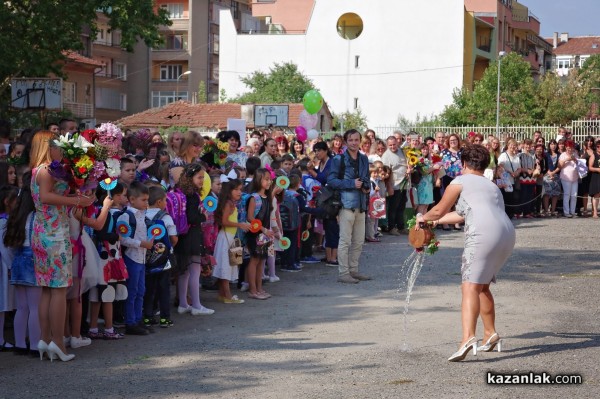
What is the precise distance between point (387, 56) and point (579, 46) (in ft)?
331

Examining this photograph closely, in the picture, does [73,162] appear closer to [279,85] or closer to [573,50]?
[279,85]

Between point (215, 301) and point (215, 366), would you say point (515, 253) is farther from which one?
point (215, 366)

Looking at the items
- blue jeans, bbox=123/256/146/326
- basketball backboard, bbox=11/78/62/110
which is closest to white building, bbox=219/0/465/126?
basketball backboard, bbox=11/78/62/110

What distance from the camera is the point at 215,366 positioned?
8.70 metres

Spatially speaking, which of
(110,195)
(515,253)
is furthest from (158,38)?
(110,195)

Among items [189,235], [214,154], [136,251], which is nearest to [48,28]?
[214,154]

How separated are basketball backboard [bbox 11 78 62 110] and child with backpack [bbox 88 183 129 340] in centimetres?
989

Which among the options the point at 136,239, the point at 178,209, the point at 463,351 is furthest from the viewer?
the point at 178,209

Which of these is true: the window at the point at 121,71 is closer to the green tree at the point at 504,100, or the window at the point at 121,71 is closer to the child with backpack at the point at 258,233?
the green tree at the point at 504,100

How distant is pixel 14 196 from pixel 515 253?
1039 centimetres

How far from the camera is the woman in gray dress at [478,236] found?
905 centimetres

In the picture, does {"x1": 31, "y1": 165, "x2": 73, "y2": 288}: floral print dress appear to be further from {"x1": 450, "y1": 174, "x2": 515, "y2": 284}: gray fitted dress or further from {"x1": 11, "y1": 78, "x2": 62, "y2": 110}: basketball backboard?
{"x1": 11, "y1": 78, "x2": 62, "y2": 110}: basketball backboard

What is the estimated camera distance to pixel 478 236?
9.08 metres

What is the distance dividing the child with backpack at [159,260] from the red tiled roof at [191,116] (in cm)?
4581
